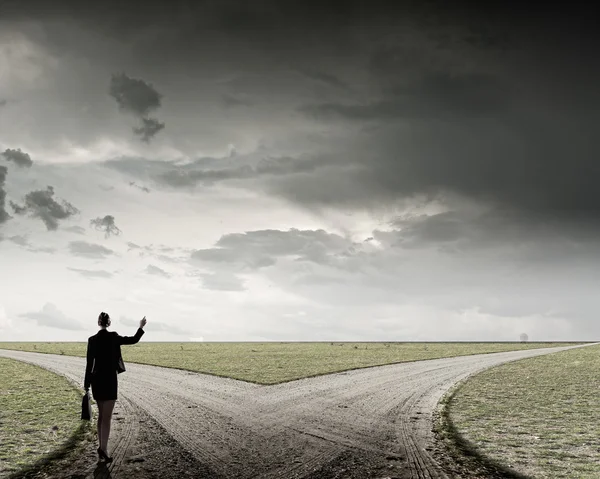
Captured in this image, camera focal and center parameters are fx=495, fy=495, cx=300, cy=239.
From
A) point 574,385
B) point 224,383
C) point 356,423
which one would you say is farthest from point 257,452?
point 574,385

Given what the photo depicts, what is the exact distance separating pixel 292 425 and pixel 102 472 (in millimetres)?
6622

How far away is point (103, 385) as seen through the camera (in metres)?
11.9

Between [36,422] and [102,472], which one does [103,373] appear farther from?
[36,422]

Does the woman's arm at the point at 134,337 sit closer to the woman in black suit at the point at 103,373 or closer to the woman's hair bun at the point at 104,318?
the woman in black suit at the point at 103,373

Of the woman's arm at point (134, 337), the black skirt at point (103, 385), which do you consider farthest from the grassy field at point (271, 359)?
the black skirt at point (103, 385)

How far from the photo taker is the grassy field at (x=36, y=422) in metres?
12.8

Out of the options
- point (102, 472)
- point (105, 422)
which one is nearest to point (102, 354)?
point (105, 422)

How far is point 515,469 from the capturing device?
38.0 ft

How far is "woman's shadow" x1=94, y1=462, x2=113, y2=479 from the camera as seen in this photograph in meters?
10.7

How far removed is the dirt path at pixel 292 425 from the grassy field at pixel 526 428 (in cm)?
118

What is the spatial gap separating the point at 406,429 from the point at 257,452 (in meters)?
5.47

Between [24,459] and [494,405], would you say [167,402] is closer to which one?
[24,459]

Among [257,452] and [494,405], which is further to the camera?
[494,405]

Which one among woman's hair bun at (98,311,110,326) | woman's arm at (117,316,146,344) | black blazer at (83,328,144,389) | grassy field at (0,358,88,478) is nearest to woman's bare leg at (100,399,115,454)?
black blazer at (83,328,144,389)
